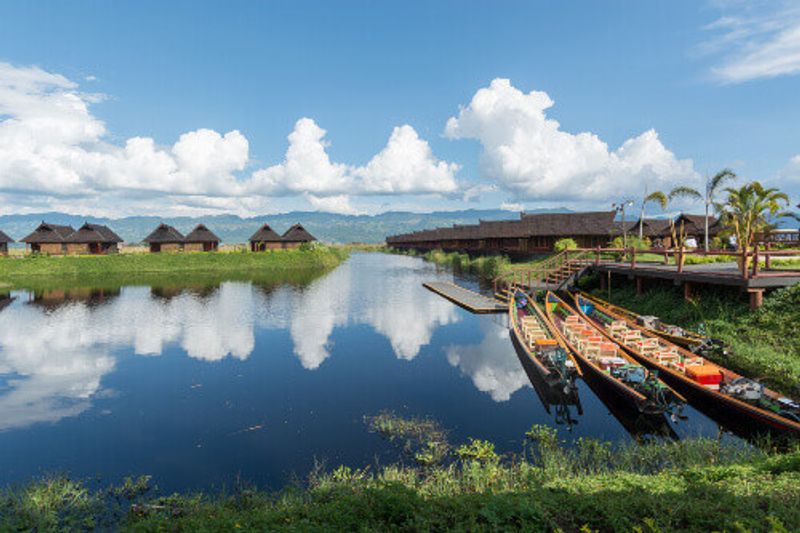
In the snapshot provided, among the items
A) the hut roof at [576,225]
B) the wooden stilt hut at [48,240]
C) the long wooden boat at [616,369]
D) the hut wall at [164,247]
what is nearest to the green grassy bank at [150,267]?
the hut wall at [164,247]

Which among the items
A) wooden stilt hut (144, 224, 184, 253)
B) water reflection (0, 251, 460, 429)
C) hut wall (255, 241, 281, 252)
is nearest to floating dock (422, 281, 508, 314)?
water reflection (0, 251, 460, 429)

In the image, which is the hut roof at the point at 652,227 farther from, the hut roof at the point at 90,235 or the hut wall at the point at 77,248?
the hut wall at the point at 77,248

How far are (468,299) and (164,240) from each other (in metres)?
61.8

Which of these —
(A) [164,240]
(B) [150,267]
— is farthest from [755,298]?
(A) [164,240]

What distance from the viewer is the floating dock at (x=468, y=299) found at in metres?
32.0

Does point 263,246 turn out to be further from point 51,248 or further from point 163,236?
point 51,248

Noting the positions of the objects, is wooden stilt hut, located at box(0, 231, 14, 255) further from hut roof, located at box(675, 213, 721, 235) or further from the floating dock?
hut roof, located at box(675, 213, 721, 235)

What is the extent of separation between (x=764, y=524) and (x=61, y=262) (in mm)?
76811

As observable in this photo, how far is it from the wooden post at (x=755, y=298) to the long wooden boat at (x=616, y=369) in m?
6.09

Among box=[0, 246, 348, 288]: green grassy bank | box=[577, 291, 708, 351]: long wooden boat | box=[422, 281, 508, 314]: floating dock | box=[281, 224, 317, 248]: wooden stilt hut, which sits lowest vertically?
box=[422, 281, 508, 314]: floating dock

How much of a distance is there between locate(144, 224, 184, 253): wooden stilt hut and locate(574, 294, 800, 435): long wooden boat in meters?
75.3

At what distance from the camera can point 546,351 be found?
1725 cm

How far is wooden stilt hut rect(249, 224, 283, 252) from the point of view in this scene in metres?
82.8

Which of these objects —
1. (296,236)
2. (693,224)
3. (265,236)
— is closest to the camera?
(693,224)
